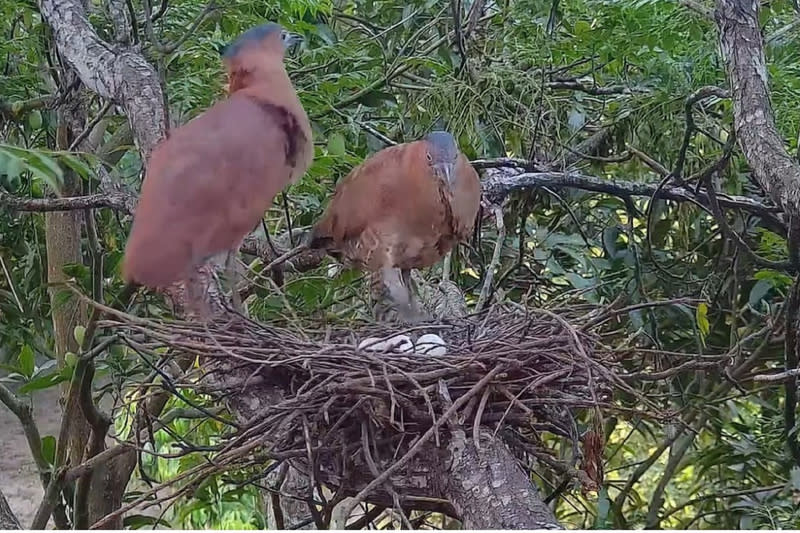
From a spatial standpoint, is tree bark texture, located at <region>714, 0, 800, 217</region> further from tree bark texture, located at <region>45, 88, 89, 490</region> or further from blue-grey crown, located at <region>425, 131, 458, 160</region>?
tree bark texture, located at <region>45, 88, 89, 490</region>

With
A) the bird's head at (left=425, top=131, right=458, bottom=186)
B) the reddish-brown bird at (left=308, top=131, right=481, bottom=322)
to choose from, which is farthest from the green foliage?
the bird's head at (left=425, top=131, right=458, bottom=186)

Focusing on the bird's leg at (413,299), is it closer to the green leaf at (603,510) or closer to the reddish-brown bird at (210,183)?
the reddish-brown bird at (210,183)

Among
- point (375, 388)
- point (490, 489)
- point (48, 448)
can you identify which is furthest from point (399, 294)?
point (490, 489)

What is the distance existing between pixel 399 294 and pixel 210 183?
814 millimetres

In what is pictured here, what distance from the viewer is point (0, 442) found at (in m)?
4.59

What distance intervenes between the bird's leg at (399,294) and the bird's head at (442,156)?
0.30 m

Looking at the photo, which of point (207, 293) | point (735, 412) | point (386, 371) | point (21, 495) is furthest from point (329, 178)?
point (21, 495)

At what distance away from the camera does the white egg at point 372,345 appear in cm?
180

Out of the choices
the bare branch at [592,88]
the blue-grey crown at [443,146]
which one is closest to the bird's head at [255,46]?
the blue-grey crown at [443,146]

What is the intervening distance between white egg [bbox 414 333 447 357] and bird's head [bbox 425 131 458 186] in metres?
0.37

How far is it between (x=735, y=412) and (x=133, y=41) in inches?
90.7

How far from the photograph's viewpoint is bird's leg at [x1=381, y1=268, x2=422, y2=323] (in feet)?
7.50

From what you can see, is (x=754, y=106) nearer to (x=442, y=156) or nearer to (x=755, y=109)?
(x=755, y=109)

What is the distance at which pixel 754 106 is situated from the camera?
166 centimetres
